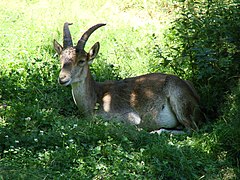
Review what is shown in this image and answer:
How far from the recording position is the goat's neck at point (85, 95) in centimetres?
924

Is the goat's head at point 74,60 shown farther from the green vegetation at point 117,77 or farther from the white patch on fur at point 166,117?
the white patch on fur at point 166,117

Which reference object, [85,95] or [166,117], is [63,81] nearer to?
[85,95]

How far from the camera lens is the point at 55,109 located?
9.10 metres

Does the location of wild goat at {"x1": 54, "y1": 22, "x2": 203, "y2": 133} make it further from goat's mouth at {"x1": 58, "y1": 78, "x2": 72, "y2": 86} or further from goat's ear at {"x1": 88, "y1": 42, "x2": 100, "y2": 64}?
goat's mouth at {"x1": 58, "y1": 78, "x2": 72, "y2": 86}

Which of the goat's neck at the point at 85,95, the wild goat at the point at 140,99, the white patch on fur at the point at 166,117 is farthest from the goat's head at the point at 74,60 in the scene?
the white patch on fur at the point at 166,117

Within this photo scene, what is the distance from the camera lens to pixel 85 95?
9273 millimetres

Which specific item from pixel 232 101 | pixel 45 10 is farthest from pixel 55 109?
pixel 45 10

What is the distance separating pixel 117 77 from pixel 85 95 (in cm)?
150

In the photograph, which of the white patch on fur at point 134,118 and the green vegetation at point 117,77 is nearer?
the green vegetation at point 117,77

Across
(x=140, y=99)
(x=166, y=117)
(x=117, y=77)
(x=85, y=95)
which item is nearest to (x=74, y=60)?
(x=85, y=95)

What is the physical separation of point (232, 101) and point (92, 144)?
2.43 metres

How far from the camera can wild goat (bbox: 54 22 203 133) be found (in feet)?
30.1

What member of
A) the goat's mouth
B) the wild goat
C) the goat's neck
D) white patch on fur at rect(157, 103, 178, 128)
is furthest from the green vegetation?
white patch on fur at rect(157, 103, 178, 128)

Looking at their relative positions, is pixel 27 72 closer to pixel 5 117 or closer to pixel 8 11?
pixel 5 117
